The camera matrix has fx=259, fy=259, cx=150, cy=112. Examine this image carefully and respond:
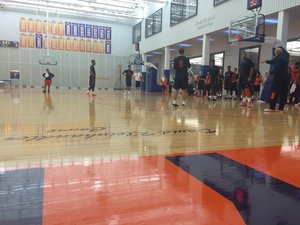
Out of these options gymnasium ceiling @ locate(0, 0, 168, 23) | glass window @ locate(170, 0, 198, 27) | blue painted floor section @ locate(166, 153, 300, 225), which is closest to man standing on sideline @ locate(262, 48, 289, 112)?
blue painted floor section @ locate(166, 153, 300, 225)

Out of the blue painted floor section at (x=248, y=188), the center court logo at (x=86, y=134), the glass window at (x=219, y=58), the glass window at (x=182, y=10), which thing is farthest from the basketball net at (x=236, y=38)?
the blue painted floor section at (x=248, y=188)

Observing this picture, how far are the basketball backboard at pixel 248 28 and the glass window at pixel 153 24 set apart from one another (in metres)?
9.35

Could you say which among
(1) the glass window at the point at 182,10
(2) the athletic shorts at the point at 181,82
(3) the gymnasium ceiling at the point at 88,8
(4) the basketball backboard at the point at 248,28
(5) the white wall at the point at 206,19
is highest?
(3) the gymnasium ceiling at the point at 88,8

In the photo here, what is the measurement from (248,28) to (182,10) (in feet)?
24.8

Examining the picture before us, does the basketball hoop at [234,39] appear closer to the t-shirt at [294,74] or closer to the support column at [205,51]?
the t-shirt at [294,74]

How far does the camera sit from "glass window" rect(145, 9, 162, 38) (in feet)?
61.7

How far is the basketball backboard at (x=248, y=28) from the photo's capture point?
849cm

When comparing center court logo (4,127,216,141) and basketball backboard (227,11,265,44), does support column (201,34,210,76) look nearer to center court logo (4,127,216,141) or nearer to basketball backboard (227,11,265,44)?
basketball backboard (227,11,265,44)

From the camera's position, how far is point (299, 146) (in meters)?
2.85

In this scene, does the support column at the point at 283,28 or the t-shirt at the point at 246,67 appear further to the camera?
the support column at the point at 283,28

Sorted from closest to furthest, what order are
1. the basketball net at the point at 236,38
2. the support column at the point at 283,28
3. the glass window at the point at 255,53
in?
the support column at the point at 283,28 → the basketball net at the point at 236,38 → the glass window at the point at 255,53

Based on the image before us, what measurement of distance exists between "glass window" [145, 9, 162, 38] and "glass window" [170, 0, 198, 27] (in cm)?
194

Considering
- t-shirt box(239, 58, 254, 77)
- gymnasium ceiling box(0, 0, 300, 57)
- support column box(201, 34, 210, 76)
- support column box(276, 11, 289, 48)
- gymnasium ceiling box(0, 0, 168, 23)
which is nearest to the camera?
t-shirt box(239, 58, 254, 77)

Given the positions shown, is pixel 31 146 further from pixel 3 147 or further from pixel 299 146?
pixel 299 146
